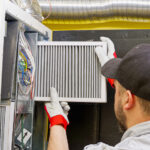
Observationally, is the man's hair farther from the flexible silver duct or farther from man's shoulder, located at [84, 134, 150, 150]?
the flexible silver duct

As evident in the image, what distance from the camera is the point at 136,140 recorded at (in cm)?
88

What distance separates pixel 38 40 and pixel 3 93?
0.52 meters

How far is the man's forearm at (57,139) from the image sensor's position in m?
1.27

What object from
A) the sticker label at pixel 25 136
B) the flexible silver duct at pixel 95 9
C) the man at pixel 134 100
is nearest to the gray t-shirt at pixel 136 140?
the man at pixel 134 100

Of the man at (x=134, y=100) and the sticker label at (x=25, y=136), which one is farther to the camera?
the sticker label at (x=25, y=136)

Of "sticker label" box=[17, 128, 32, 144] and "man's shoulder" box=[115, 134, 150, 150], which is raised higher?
"man's shoulder" box=[115, 134, 150, 150]

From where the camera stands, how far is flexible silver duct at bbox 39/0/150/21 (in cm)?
172

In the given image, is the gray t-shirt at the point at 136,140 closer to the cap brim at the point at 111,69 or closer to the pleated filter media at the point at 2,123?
the cap brim at the point at 111,69

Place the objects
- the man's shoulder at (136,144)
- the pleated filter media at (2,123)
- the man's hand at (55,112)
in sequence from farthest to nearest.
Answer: the man's hand at (55,112) < the pleated filter media at (2,123) < the man's shoulder at (136,144)

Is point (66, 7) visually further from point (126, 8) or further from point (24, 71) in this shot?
point (24, 71)

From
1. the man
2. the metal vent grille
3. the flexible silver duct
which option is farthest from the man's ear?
the flexible silver duct

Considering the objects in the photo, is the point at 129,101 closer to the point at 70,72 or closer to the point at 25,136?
the point at 70,72

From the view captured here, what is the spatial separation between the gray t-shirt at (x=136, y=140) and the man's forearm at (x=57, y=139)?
0.34m

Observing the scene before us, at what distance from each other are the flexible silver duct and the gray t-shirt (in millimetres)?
1057
